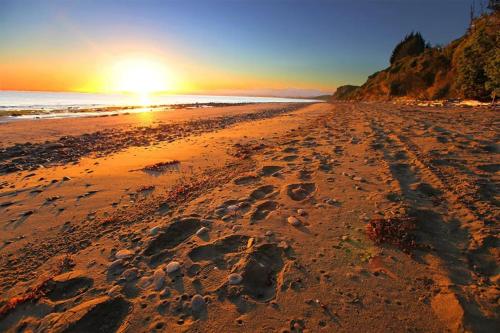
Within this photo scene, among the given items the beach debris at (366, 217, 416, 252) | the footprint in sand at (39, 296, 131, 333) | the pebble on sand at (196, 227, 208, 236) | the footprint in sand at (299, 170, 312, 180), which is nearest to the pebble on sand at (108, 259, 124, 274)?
the footprint in sand at (39, 296, 131, 333)

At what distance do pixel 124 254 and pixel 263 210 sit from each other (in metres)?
2.23

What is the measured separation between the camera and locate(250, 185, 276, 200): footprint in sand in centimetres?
522

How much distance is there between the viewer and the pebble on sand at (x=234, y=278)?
2.97 m

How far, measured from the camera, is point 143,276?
3.14 metres

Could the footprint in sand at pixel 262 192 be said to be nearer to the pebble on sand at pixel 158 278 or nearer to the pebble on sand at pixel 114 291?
the pebble on sand at pixel 158 278

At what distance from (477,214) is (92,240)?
5.81 meters

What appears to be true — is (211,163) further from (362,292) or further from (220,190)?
(362,292)

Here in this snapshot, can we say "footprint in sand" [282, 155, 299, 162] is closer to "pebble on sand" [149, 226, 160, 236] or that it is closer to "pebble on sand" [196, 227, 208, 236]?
"pebble on sand" [196, 227, 208, 236]

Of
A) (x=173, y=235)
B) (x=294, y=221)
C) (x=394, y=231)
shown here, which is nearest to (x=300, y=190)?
(x=294, y=221)

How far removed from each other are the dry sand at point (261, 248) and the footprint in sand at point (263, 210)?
33mm

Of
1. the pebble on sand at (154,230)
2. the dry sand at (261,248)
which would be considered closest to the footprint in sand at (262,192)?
the dry sand at (261,248)

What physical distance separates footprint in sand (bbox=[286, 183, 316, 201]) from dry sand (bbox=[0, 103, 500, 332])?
37mm

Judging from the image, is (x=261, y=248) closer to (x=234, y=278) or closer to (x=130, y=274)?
(x=234, y=278)

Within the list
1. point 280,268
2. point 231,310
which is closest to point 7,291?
point 231,310
